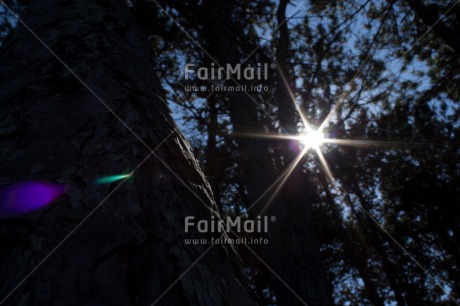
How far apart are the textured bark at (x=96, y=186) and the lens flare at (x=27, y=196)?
17 mm

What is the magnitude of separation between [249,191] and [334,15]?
407 centimetres

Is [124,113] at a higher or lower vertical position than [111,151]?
higher

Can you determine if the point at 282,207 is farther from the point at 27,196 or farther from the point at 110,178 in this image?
the point at 27,196

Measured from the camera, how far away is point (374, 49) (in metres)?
6.05

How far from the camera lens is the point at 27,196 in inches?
24.2

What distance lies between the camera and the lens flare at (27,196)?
0.59m

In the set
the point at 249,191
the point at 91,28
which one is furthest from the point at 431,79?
the point at 91,28

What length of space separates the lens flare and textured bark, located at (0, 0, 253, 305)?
2 cm

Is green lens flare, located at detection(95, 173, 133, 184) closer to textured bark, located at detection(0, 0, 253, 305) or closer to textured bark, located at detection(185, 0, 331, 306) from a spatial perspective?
textured bark, located at detection(0, 0, 253, 305)

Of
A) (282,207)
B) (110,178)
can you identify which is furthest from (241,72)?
(110,178)

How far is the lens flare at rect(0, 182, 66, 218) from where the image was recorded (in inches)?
23.3

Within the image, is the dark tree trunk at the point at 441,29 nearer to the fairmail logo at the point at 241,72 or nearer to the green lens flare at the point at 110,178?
the fairmail logo at the point at 241,72

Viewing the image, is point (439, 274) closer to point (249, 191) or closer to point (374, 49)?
point (374, 49)

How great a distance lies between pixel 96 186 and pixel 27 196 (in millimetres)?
129
